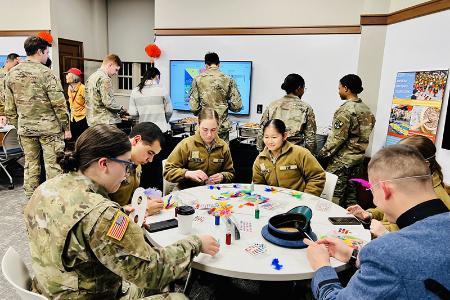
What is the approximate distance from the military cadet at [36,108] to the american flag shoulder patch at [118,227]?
2.65 m

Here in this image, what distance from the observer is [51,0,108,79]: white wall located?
6.46 metres

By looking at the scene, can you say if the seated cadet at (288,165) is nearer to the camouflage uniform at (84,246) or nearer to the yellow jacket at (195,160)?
the yellow jacket at (195,160)

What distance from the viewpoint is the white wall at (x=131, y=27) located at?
7.06 metres

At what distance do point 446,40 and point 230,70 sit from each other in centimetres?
298

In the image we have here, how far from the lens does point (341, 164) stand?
3492mm

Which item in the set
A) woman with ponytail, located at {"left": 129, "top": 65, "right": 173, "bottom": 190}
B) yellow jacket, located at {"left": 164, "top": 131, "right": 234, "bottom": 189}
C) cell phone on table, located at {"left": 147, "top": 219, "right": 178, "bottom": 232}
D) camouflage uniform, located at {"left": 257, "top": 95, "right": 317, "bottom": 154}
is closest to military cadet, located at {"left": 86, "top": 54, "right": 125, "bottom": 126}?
woman with ponytail, located at {"left": 129, "top": 65, "right": 173, "bottom": 190}

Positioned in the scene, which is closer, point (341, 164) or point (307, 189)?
point (307, 189)

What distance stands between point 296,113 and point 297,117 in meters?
0.04

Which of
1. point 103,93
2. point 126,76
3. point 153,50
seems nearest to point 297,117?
point 103,93

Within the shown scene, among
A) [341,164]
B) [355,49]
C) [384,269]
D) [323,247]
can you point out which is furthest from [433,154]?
[355,49]

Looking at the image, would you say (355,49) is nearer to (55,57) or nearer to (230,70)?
(230,70)

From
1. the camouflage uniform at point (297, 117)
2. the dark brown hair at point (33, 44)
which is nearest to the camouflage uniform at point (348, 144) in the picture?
the camouflage uniform at point (297, 117)

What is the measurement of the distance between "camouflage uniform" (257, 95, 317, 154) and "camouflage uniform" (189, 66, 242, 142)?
0.70 metres

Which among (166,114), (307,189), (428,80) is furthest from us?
(166,114)
